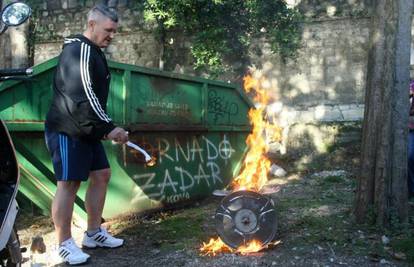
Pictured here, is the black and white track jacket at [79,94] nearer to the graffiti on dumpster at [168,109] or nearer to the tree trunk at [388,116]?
the graffiti on dumpster at [168,109]

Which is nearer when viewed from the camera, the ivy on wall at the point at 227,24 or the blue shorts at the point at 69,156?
the blue shorts at the point at 69,156

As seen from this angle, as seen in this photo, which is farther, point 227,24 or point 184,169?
point 227,24

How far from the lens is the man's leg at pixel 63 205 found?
3.61m

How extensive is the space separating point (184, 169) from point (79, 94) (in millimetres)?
2601

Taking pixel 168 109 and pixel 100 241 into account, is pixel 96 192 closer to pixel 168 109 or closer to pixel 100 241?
pixel 100 241

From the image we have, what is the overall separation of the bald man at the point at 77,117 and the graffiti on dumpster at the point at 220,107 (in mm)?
2865

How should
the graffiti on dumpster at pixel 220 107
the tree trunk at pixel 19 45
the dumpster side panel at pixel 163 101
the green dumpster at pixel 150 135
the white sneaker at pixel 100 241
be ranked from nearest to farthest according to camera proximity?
the white sneaker at pixel 100 241 → the green dumpster at pixel 150 135 → the dumpster side panel at pixel 163 101 → the graffiti on dumpster at pixel 220 107 → the tree trunk at pixel 19 45

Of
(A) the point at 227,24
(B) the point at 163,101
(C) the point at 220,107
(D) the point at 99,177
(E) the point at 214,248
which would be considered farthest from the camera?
(A) the point at 227,24

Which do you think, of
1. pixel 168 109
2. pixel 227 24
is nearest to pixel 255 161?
pixel 168 109

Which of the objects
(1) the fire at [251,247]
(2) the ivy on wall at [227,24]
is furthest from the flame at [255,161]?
(2) the ivy on wall at [227,24]

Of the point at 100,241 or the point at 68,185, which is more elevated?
the point at 68,185

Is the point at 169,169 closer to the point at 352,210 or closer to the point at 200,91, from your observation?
the point at 200,91

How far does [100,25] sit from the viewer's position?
365 centimetres

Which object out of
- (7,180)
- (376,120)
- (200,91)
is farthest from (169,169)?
(7,180)
